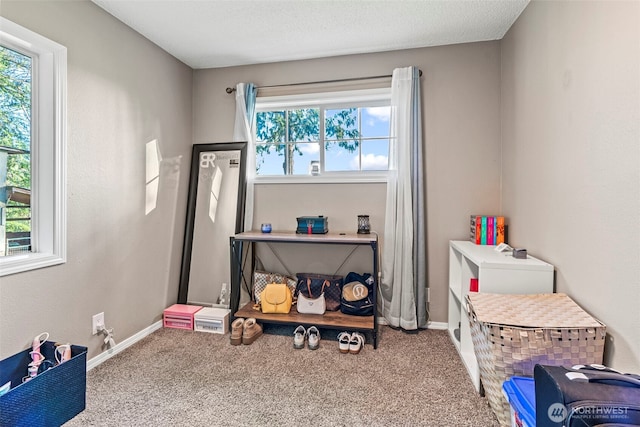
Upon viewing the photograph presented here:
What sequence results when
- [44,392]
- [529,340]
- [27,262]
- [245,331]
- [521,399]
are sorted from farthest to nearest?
[245,331]
[27,262]
[44,392]
[529,340]
[521,399]

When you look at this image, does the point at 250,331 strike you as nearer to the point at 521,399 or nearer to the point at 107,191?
the point at 107,191

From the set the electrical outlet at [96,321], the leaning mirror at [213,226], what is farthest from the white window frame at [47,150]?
the leaning mirror at [213,226]

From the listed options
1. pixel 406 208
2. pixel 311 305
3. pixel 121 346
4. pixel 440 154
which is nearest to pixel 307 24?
pixel 440 154

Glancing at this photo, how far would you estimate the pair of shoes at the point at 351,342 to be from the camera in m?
2.17

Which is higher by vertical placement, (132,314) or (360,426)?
(132,314)

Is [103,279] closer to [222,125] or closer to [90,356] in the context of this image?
[90,356]

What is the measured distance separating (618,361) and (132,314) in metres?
2.87

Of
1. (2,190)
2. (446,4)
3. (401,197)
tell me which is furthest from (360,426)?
(446,4)

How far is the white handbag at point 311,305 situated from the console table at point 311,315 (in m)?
0.03

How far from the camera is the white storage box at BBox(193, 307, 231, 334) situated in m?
2.50

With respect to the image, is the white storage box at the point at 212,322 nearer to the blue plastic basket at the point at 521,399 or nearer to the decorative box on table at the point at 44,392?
the decorative box on table at the point at 44,392

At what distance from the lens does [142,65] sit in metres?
2.40

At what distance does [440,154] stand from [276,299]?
1.83 m

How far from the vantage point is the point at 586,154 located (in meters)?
1.41
